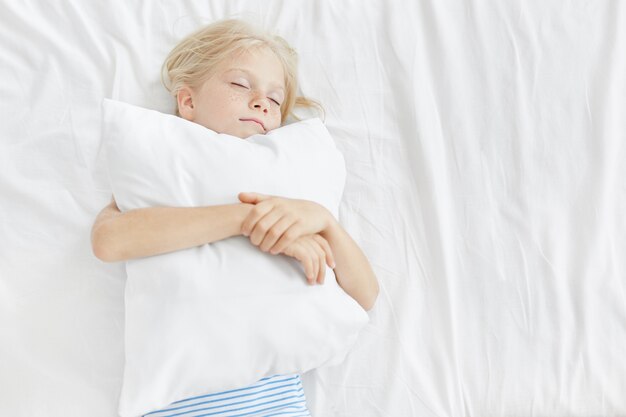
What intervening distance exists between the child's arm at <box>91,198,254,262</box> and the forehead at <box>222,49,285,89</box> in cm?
29

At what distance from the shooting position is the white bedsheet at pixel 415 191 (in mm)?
1180

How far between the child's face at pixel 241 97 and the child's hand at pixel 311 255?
0.25m

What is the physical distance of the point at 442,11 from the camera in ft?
4.62

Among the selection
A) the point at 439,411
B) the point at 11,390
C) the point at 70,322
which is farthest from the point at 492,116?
the point at 11,390

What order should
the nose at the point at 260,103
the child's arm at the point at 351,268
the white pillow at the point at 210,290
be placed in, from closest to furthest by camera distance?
the white pillow at the point at 210,290 < the child's arm at the point at 351,268 < the nose at the point at 260,103

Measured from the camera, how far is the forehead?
1.25 m

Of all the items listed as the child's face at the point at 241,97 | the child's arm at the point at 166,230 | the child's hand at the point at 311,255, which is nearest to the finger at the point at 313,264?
the child's hand at the point at 311,255

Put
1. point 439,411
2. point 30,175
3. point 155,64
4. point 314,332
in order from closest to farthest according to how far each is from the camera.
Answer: point 314,332
point 439,411
point 30,175
point 155,64

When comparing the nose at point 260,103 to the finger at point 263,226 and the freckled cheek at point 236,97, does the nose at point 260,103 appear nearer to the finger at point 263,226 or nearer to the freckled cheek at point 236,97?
the freckled cheek at point 236,97

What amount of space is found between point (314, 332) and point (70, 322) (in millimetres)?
400

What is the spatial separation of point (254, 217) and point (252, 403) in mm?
284

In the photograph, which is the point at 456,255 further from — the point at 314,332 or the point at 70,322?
the point at 70,322

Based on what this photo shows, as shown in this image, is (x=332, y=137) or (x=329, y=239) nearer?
(x=329, y=239)

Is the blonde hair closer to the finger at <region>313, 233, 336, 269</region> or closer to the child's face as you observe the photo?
the child's face
